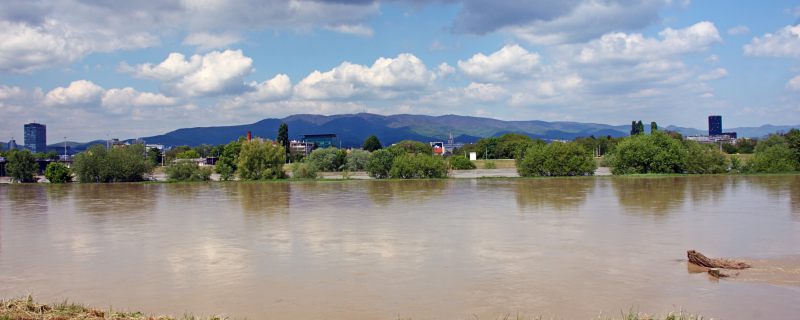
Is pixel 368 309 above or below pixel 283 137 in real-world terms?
below

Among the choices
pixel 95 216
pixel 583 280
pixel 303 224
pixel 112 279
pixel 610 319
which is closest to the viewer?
pixel 610 319

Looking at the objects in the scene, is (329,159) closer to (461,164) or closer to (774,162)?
(461,164)

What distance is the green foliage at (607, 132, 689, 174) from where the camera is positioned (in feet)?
191

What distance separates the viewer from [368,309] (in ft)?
39.3

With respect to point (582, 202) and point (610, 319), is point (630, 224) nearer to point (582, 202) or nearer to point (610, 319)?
point (582, 202)

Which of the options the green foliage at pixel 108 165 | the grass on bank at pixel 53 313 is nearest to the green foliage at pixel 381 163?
the green foliage at pixel 108 165

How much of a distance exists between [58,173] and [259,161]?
21.3 m

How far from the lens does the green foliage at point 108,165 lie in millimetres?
63656

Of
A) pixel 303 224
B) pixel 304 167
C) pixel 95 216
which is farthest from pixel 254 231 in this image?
pixel 304 167

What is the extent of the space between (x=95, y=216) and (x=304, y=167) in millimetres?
34361

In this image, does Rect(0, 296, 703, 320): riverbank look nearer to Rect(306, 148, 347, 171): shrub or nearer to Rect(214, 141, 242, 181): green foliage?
Rect(214, 141, 242, 181): green foliage

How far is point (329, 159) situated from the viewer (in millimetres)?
74750

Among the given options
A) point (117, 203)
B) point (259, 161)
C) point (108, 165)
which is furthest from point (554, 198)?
point (108, 165)

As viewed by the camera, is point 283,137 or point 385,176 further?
point 283,137
